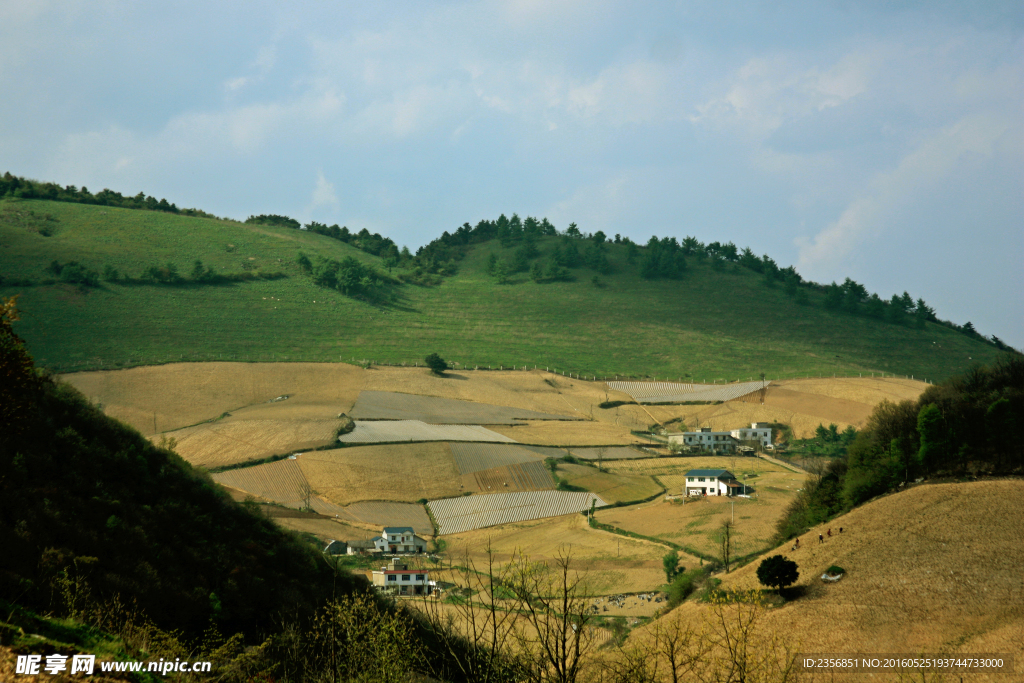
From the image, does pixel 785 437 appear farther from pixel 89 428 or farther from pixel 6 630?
pixel 6 630

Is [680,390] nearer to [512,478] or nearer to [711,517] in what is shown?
[512,478]

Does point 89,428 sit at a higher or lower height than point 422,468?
higher

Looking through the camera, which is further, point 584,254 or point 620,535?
point 584,254

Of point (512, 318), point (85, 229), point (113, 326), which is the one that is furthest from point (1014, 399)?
point (85, 229)

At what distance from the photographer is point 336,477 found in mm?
60656

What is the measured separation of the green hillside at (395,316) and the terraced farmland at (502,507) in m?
51.3

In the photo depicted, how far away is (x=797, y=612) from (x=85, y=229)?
140 meters

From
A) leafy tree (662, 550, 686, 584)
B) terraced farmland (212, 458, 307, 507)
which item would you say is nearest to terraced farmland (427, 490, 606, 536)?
terraced farmland (212, 458, 307, 507)

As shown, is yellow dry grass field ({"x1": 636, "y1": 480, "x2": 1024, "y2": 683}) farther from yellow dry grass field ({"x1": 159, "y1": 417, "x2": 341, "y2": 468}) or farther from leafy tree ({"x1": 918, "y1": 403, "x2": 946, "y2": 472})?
yellow dry grass field ({"x1": 159, "y1": 417, "x2": 341, "y2": 468})

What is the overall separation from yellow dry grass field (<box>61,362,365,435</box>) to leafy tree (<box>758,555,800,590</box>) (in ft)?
196

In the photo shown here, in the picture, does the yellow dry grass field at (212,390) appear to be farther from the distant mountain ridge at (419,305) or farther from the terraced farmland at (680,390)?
the terraced farmland at (680,390)

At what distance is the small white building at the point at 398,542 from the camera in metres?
47.7

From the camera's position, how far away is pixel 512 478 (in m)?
65.1

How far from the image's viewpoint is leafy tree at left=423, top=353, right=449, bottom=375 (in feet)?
351
